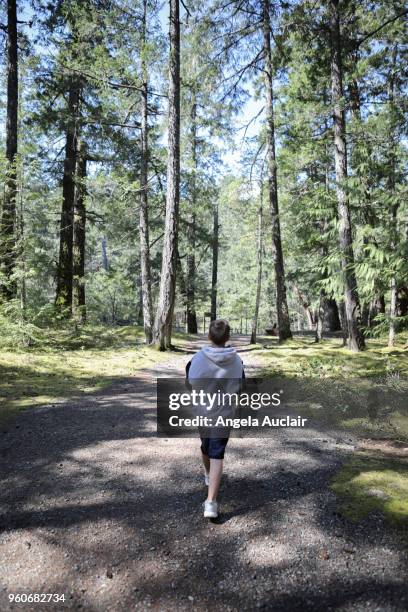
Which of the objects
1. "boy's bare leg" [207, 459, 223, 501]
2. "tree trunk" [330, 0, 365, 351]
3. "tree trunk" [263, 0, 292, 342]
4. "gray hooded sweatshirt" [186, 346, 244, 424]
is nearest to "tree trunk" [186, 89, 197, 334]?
"tree trunk" [263, 0, 292, 342]

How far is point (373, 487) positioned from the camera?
405 centimetres

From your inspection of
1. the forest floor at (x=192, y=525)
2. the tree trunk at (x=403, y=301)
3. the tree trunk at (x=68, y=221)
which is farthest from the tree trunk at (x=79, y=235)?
the tree trunk at (x=403, y=301)

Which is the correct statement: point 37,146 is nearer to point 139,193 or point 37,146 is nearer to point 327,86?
point 139,193

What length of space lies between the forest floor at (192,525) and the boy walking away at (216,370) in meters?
0.52

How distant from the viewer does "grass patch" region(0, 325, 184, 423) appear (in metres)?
8.03

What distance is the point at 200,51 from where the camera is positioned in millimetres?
13844

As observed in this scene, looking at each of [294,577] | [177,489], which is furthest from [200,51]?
[294,577]

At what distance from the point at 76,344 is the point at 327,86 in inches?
536

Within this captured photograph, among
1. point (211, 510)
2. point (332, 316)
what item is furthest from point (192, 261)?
point (211, 510)

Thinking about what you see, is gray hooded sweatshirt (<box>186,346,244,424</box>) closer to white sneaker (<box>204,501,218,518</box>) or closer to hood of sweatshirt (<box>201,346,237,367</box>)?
hood of sweatshirt (<box>201,346,237,367</box>)

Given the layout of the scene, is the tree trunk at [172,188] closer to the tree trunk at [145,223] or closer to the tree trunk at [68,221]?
the tree trunk at [145,223]

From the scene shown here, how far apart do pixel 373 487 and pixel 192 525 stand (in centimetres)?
200

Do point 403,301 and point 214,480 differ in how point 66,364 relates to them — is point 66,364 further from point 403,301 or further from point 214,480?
point 403,301

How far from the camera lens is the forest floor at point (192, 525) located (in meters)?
2.75
